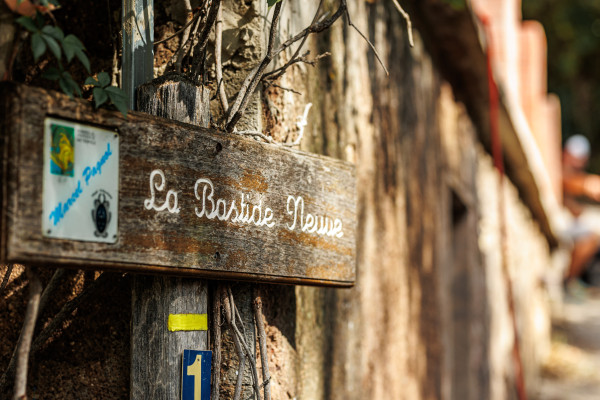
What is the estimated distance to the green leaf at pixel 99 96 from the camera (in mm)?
1146

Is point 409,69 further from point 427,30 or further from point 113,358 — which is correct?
point 113,358

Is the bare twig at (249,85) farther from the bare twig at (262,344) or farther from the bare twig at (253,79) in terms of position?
the bare twig at (262,344)

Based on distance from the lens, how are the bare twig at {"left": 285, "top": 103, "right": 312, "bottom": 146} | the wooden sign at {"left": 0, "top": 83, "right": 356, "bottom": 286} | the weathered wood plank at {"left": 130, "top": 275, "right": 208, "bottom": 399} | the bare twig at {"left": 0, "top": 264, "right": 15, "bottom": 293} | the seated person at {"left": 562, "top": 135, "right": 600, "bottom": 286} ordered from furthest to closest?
1. the seated person at {"left": 562, "top": 135, "right": 600, "bottom": 286}
2. the bare twig at {"left": 285, "top": 103, "right": 312, "bottom": 146}
3. the bare twig at {"left": 0, "top": 264, "right": 15, "bottom": 293}
4. the weathered wood plank at {"left": 130, "top": 275, "right": 208, "bottom": 399}
5. the wooden sign at {"left": 0, "top": 83, "right": 356, "bottom": 286}

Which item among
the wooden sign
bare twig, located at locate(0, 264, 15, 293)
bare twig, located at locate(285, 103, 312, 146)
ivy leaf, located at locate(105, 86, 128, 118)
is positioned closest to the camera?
the wooden sign

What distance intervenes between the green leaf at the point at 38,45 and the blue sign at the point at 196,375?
60 cm

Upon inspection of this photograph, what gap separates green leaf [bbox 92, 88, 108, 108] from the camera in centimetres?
115

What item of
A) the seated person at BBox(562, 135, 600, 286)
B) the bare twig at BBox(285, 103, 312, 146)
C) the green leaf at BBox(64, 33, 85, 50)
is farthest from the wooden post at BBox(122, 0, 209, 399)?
the seated person at BBox(562, 135, 600, 286)

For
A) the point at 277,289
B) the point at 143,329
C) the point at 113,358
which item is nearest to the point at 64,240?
the point at 143,329

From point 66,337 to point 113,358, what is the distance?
12 cm

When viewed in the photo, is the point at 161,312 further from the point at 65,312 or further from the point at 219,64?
the point at 219,64

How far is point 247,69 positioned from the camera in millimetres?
1625

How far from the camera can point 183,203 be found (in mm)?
1276

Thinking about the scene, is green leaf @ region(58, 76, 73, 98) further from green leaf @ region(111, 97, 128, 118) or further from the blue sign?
the blue sign

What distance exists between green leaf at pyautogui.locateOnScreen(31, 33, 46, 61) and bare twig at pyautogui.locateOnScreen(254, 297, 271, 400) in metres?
0.68
